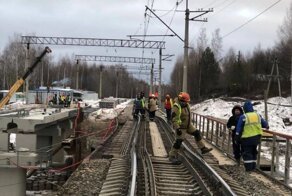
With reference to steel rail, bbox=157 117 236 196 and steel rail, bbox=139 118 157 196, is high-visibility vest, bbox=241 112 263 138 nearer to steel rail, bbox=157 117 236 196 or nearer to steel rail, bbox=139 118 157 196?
steel rail, bbox=157 117 236 196

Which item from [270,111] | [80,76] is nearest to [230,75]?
[270,111]

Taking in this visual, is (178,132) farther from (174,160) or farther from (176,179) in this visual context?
(176,179)

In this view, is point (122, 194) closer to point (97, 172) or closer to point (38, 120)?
point (97, 172)

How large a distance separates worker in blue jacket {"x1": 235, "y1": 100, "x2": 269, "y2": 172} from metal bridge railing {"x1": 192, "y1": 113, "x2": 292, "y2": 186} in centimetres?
39

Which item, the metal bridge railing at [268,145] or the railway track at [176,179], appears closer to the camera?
the railway track at [176,179]

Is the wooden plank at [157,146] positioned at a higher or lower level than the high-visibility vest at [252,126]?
lower

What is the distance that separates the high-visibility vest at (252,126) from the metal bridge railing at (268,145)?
0.36 m

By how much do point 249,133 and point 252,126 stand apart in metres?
0.19

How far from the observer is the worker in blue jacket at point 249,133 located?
12.3 metres

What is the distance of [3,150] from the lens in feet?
73.8

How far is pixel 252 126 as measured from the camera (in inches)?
484

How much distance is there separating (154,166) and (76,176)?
2.24 meters

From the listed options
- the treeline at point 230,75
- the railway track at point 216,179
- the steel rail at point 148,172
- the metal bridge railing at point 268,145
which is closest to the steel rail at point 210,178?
the railway track at point 216,179

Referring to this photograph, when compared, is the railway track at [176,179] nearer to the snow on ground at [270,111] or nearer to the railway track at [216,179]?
the railway track at [216,179]
